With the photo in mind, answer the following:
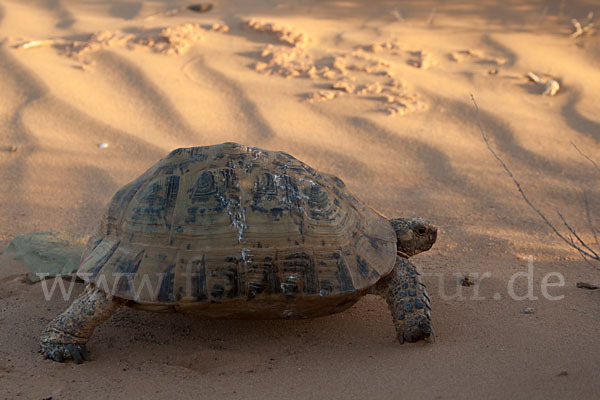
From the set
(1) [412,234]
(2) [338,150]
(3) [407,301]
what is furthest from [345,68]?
(3) [407,301]

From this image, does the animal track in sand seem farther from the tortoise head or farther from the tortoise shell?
the tortoise shell

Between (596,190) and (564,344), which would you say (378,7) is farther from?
(564,344)

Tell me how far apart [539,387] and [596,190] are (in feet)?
10.8

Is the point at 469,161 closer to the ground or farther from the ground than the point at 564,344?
closer to the ground

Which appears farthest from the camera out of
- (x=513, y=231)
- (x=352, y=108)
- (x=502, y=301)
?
(x=352, y=108)

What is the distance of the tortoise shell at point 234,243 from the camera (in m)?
2.87

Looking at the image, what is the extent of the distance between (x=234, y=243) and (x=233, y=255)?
2.3 inches

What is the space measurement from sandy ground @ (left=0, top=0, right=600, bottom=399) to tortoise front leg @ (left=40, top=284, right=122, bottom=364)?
8 cm

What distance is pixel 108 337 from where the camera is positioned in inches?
124

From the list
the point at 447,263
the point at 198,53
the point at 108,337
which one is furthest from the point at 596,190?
the point at 198,53

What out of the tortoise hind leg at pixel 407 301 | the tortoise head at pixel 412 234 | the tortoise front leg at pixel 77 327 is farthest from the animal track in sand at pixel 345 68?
the tortoise front leg at pixel 77 327

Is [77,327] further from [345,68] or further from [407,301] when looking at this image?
[345,68]

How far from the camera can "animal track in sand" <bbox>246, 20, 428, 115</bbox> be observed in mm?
6609

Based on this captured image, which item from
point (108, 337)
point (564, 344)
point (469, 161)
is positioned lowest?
point (469, 161)
